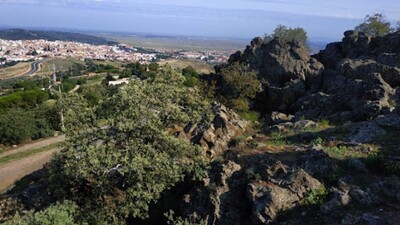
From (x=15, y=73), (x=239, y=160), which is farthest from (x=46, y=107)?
(x=15, y=73)

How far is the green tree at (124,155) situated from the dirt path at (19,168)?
11.9m

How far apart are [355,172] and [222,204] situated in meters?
5.72

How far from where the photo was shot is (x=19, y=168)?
97.7ft

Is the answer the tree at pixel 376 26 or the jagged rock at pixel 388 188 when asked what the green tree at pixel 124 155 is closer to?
the jagged rock at pixel 388 188

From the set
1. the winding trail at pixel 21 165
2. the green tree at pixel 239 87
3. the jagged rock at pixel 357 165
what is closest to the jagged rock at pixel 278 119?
the green tree at pixel 239 87

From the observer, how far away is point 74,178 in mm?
16609

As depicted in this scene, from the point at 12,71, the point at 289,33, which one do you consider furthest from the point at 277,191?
the point at 12,71

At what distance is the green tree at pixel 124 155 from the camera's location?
51.5ft

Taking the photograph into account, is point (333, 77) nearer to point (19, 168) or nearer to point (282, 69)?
point (282, 69)

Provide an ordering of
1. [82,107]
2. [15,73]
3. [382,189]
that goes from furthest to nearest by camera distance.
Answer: [15,73] < [82,107] < [382,189]

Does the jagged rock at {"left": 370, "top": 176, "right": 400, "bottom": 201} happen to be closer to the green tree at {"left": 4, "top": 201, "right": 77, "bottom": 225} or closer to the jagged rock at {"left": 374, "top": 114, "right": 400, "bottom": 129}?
the jagged rock at {"left": 374, "top": 114, "right": 400, "bottom": 129}

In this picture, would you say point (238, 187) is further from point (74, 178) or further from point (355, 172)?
point (74, 178)

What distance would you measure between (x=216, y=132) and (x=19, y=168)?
54.1 feet

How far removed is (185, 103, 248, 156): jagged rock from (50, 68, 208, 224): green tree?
3.00 meters
